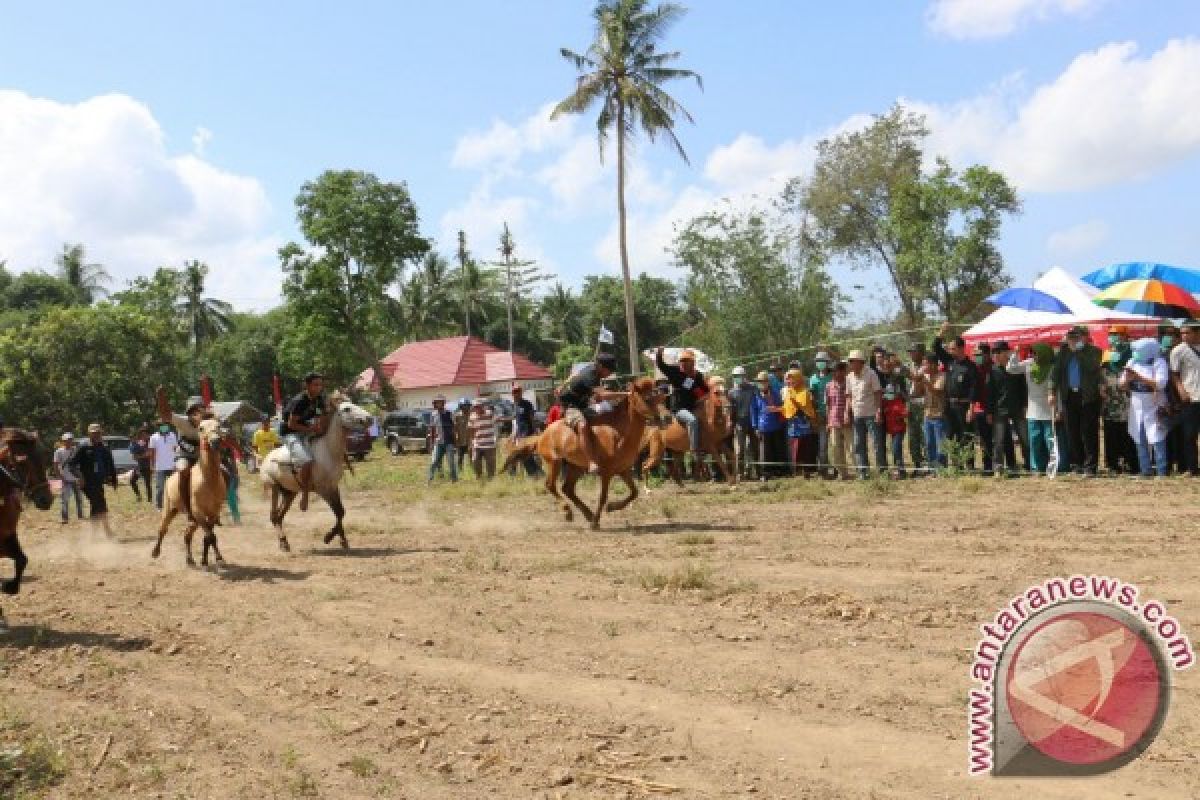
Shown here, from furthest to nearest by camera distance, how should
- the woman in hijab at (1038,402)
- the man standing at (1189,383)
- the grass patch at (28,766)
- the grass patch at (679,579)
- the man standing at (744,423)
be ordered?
1. the man standing at (744,423)
2. the woman in hijab at (1038,402)
3. the man standing at (1189,383)
4. the grass patch at (679,579)
5. the grass patch at (28,766)

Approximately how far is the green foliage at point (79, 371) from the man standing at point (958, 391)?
3712 cm

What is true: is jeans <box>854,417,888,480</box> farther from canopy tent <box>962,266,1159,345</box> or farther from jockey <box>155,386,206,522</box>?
jockey <box>155,386,206,522</box>

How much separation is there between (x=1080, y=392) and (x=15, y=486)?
47.1ft

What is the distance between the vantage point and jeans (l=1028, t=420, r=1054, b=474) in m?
16.6

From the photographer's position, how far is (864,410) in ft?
58.5

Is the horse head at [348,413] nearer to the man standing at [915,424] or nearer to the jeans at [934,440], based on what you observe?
the jeans at [934,440]

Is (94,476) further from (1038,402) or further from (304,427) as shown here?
(1038,402)

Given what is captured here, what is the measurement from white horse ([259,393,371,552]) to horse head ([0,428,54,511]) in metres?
3.67

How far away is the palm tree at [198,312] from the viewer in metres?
82.2

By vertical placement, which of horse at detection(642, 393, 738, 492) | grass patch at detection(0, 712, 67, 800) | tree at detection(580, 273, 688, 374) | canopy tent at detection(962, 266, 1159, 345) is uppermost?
tree at detection(580, 273, 688, 374)

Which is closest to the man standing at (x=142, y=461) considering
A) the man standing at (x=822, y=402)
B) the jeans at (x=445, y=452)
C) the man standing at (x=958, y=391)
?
the jeans at (x=445, y=452)

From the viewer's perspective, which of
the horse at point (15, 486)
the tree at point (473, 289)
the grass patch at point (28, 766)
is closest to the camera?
the grass patch at point (28, 766)

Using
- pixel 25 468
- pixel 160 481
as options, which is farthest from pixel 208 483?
pixel 160 481

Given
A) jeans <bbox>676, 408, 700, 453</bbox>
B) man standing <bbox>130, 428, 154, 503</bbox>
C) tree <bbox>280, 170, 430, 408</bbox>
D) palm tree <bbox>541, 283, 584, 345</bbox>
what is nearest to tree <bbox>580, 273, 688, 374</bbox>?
palm tree <bbox>541, 283, 584, 345</bbox>
